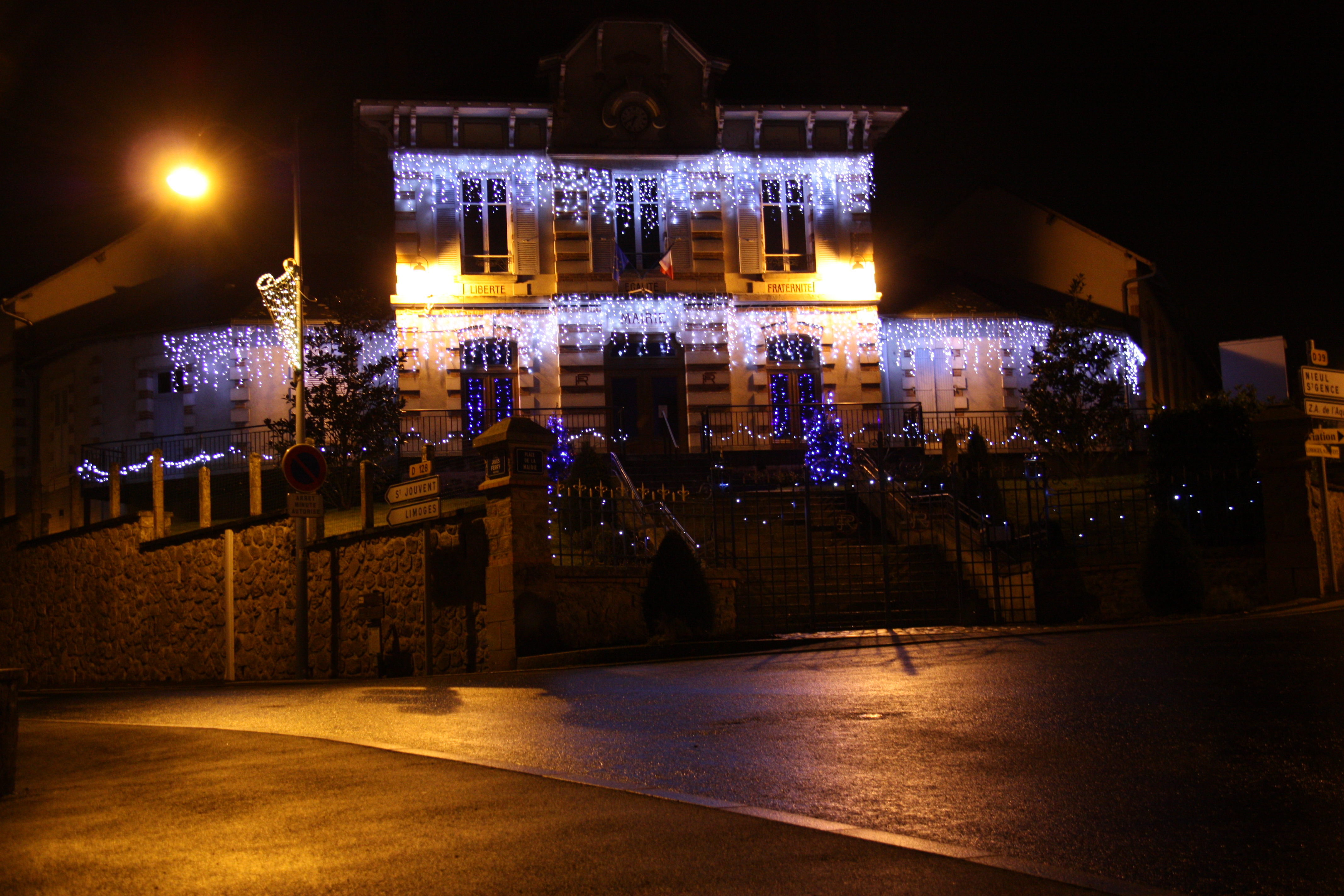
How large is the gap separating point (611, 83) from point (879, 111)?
6756 millimetres

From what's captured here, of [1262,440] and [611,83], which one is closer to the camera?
[1262,440]

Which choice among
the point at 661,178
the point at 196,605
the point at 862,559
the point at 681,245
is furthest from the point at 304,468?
the point at 661,178

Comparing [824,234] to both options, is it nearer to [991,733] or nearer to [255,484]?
[255,484]

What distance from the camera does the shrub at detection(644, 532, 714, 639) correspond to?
14922 mm

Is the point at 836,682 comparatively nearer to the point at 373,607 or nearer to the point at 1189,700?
the point at 1189,700

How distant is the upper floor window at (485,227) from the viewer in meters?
30.3

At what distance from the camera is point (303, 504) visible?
15.9 meters

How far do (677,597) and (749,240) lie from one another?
17721 mm

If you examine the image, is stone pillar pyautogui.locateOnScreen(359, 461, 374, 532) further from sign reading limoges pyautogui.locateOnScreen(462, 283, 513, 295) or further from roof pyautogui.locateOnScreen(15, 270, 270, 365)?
roof pyautogui.locateOnScreen(15, 270, 270, 365)

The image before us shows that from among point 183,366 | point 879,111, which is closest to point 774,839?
point 879,111

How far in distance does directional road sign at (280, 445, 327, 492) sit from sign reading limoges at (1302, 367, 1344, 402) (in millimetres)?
12674

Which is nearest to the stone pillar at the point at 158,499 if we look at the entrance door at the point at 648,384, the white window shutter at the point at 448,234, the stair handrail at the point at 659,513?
the stair handrail at the point at 659,513

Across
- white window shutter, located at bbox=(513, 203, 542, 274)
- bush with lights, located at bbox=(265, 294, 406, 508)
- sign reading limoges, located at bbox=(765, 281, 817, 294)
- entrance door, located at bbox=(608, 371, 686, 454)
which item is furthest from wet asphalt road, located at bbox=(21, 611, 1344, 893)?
sign reading limoges, located at bbox=(765, 281, 817, 294)

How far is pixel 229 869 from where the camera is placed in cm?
492
